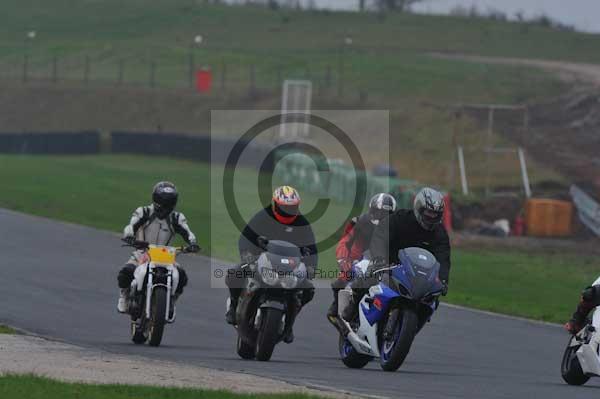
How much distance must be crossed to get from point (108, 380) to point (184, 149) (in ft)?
129

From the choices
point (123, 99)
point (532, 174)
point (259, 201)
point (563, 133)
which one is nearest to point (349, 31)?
point (123, 99)

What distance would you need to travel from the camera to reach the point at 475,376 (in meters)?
Result: 13.7

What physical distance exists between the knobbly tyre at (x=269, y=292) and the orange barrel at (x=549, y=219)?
2507cm

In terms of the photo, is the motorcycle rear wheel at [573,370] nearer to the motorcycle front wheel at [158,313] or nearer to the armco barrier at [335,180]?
the motorcycle front wheel at [158,313]

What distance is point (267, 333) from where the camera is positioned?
13.6m

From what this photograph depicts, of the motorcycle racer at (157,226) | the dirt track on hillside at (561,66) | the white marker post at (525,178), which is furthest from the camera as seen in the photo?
the dirt track on hillside at (561,66)

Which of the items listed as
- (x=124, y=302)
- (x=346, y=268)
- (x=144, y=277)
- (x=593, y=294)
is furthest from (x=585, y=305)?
(x=124, y=302)

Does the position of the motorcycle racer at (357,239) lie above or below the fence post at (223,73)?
above

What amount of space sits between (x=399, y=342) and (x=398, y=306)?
1.16 feet

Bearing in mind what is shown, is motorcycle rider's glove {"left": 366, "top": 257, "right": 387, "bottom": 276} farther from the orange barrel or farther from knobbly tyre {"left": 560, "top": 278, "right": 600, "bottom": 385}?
the orange barrel

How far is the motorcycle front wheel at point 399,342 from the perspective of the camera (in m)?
12.9

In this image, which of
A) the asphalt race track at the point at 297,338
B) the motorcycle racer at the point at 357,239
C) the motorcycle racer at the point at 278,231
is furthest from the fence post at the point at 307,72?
the motorcycle racer at the point at 278,231

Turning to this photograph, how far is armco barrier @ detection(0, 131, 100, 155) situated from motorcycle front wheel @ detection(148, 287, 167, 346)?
37.8 meters

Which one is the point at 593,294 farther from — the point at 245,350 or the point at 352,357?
the point at 245,350
